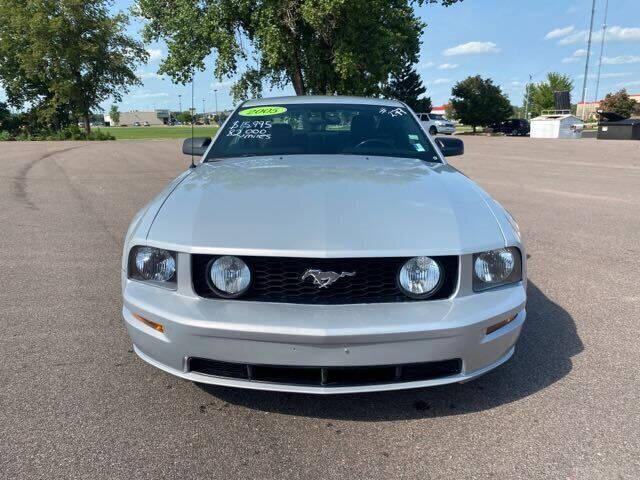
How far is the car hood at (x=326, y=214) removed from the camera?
2229 mm

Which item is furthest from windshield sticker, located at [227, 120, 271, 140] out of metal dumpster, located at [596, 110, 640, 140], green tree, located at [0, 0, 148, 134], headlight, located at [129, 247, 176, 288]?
green tree, located at [0, 0, 148, 134]

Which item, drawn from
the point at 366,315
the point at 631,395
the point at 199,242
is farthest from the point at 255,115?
the point at 631,395

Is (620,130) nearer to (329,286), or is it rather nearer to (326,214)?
(326,214)

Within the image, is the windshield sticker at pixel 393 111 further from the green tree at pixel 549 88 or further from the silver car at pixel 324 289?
the green tree at pixel 549 88

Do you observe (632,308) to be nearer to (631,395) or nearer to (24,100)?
(631,395)

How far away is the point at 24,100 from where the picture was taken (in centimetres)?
4094

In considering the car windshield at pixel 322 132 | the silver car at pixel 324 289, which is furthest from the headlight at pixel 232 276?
the car windshield at pixel 322 132

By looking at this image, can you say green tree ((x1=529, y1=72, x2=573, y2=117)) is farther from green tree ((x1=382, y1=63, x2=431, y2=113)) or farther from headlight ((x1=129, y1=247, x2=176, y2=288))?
headlight ((x1=129, y1=247, x2=176, y2=288))

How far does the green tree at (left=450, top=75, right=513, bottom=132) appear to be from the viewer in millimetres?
51844

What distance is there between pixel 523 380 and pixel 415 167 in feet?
4.69

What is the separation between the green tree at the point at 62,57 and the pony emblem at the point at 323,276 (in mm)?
39600

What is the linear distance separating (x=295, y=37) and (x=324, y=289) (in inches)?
738

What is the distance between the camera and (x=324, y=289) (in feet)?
7.37

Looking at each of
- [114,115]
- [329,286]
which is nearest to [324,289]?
[329,286]
